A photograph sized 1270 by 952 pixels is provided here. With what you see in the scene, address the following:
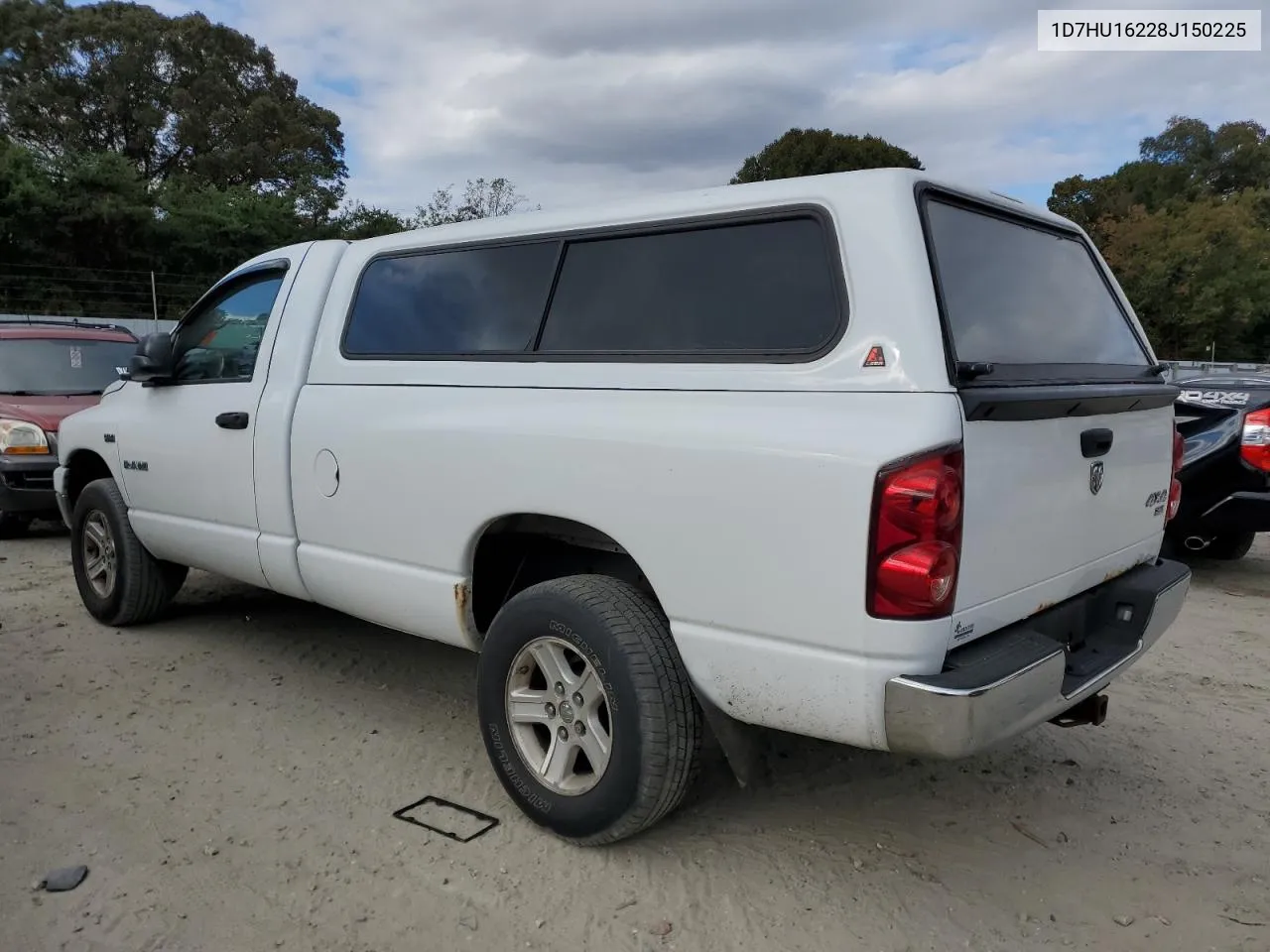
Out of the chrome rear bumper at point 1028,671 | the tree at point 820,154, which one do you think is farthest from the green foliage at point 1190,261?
the chrome rear bumper at point 1028,671

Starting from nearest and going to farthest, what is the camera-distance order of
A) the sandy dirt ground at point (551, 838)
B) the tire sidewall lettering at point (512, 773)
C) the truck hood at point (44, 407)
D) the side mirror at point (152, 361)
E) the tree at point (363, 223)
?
the sandy dirt ground at point (551, 838) → the tire sidewall lettering at point (512, 773) → the side mirror at point (152, 361) → the truck hood at point (44, 407) → the tree at point (363, 223)

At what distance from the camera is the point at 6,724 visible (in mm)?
3928

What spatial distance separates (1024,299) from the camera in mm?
2998

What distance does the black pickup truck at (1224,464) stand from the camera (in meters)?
6.29

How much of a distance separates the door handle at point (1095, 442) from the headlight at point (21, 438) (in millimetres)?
7380

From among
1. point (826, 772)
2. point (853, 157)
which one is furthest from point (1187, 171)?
point (826, 772)

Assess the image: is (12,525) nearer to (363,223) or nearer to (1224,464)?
(1224,464)

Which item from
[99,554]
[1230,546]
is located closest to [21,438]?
[99,554]

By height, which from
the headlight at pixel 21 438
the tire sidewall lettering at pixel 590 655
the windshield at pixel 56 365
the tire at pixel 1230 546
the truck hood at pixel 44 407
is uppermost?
the windshield at pixel 56 365

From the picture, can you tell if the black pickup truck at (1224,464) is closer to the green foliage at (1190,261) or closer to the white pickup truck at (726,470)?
the white pickup truck at (726,470)

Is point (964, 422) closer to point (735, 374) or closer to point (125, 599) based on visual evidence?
point (735, 374)

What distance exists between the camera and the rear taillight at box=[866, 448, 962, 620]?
226 centimetres

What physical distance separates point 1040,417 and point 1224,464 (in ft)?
15.7

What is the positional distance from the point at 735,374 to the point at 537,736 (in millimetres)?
1376
